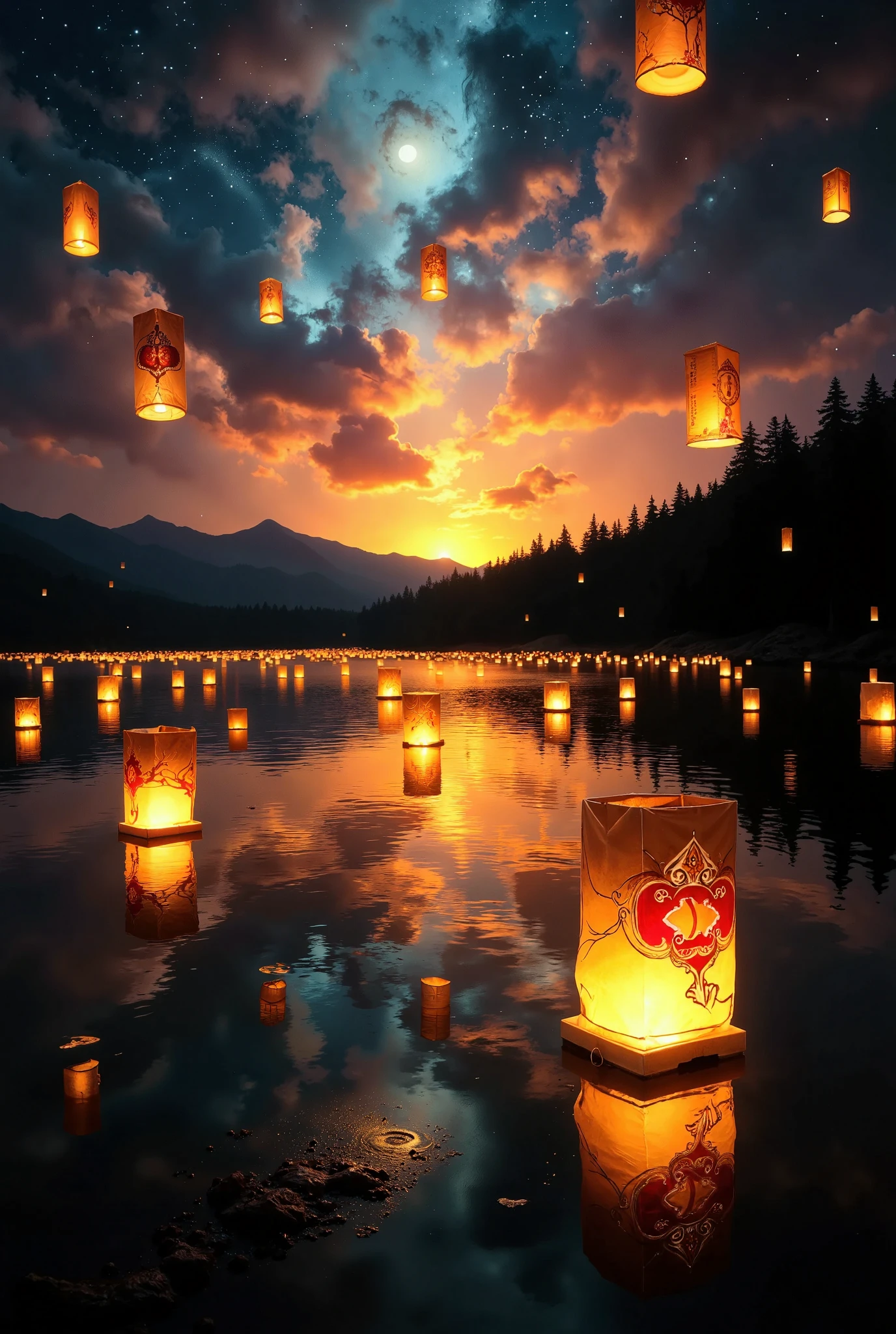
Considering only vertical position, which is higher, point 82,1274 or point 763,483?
point 763,483

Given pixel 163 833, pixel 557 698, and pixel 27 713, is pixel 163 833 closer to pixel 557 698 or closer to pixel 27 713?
pixel 27 713

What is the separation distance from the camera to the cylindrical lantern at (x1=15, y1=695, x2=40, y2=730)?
27.6 m

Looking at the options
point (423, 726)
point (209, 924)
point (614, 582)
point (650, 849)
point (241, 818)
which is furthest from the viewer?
point (614, 582)

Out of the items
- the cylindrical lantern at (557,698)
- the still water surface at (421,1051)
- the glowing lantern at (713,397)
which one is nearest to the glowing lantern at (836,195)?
the glowing lantern at (713,397)

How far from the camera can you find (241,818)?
555 inches

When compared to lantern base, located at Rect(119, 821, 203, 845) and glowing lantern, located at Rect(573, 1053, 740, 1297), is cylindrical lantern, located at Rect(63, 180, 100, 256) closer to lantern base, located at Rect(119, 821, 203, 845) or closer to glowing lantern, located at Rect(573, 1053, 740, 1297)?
lantern base, located at Rect(119, 821, 203, 845)

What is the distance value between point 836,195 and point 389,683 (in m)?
25.2

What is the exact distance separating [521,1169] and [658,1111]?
1004 millimetres

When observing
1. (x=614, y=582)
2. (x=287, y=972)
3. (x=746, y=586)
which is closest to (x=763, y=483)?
(x=746, y=586)

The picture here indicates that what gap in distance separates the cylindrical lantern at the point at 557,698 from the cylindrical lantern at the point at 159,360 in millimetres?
21669

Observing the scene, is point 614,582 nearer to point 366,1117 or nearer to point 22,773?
point 22,773

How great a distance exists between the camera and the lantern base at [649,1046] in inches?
225

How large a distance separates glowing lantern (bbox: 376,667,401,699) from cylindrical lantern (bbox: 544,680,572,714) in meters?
6.93

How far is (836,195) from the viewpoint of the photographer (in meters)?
15.8
